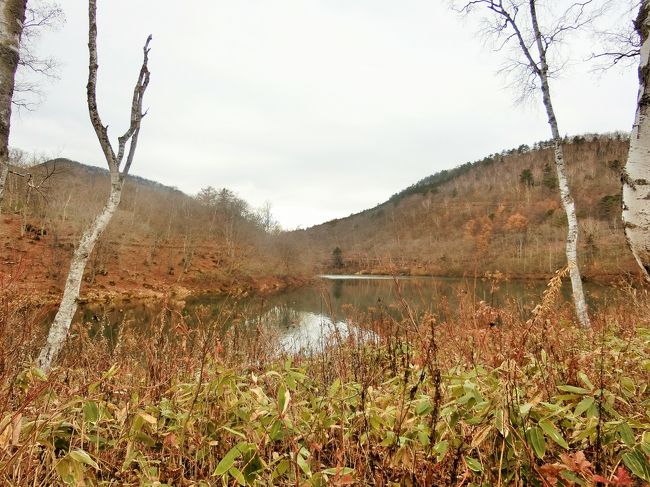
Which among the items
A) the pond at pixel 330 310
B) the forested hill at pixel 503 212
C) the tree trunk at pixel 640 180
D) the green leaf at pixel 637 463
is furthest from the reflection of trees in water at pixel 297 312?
the forested hill at pixel 503 212

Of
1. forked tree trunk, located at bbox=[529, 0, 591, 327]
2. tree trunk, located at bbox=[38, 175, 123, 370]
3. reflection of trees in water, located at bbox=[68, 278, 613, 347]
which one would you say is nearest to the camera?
reflection of trees in water, located at bbox=[68, 278, 613, 347]

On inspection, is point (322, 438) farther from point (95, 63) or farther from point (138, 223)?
point (138, 223)

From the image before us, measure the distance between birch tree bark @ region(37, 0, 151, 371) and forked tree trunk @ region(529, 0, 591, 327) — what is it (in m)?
8.38

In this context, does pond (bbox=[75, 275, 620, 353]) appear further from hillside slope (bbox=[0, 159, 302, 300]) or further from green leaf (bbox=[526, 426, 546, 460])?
hillside slope (bbox=[0, 159, 302, 300])

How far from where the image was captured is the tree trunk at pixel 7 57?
3.21 metres

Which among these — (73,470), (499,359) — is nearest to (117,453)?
(73,470)

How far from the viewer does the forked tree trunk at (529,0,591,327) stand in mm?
Answer: 6867

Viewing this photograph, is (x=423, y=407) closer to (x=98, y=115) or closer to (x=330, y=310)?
(x=330, y=310)

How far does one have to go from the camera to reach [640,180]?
1903 millimetres

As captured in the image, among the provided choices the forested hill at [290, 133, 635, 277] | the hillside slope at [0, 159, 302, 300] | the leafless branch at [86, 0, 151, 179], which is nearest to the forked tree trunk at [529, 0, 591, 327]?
the leafless branch at [86, 0, 151, 179]

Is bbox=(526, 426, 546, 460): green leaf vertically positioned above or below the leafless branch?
below

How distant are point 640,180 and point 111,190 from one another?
6260mm

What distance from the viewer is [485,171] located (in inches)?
5251

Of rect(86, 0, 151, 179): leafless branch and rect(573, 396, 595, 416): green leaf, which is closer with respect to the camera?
rect(573, 396, 595, 416): green leaf
